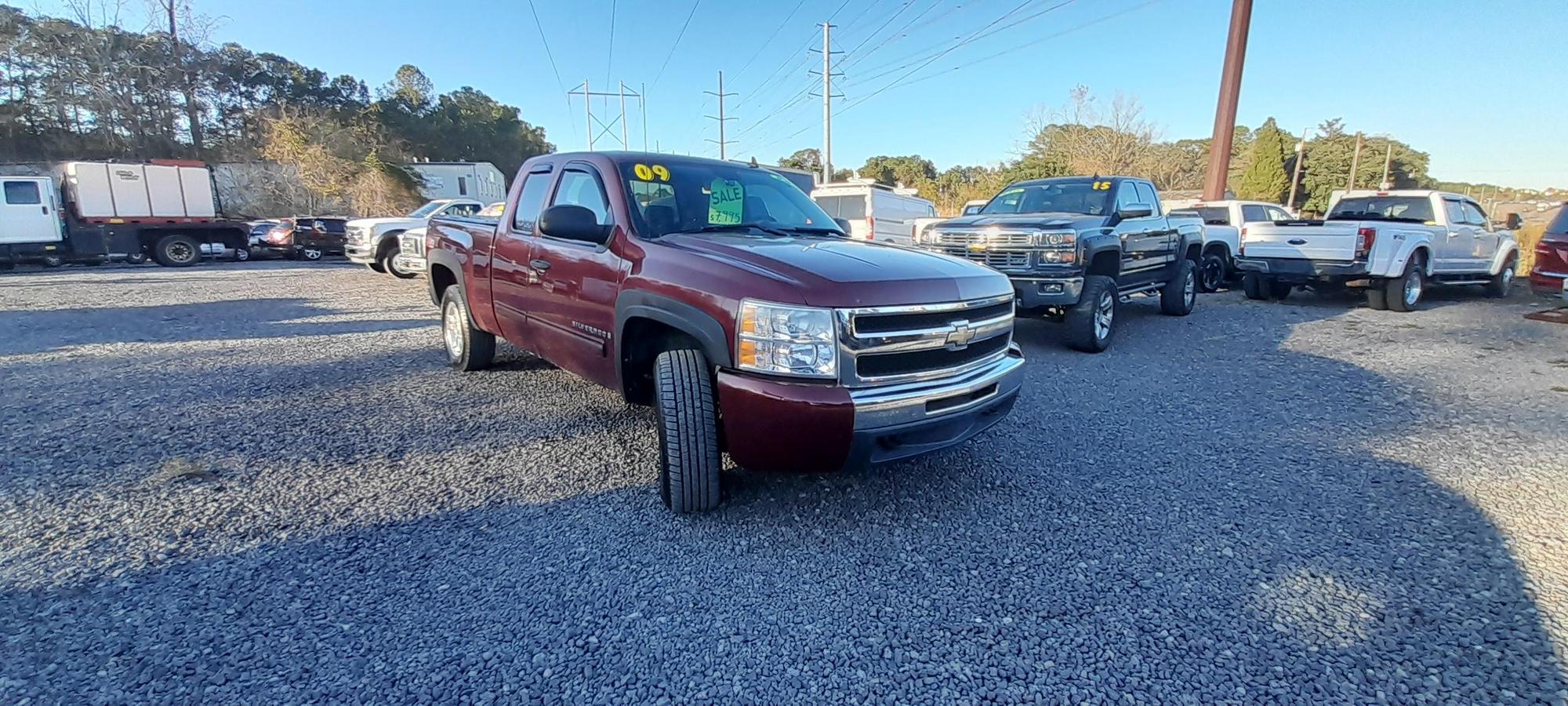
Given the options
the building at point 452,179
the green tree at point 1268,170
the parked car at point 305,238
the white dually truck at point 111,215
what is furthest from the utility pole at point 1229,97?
the building at point 452,179

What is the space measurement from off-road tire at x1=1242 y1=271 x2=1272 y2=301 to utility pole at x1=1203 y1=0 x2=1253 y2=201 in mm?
8519

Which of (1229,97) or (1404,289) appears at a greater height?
(1229,97)

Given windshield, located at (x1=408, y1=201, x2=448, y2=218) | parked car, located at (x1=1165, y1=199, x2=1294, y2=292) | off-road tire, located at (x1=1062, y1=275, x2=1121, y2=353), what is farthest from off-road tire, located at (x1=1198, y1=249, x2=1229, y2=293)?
windshield, located at (x1=408, y1=201, x2=448, y2=218)

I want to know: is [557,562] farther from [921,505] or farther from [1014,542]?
[1014,542]

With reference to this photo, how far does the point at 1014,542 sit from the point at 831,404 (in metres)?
1.14

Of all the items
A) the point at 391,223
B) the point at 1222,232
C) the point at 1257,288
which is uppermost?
the point at 391,223

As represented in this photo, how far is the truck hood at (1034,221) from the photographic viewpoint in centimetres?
697

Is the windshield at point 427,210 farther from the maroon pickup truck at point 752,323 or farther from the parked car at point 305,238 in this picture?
the maroon pickup truck at point 752,323

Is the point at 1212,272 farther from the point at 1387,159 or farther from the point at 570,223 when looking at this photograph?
the point at 1387,159

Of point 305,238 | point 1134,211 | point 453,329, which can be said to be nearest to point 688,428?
point 453,329

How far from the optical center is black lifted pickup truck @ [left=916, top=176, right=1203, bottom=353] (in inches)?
267

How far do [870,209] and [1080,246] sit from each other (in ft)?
27.1

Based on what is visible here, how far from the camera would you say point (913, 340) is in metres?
2.94

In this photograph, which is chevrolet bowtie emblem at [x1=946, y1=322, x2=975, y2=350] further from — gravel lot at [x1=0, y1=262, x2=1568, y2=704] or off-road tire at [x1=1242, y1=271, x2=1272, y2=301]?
off-road tire at [x1=1242, y1=271, x2=1272, y2=301]
